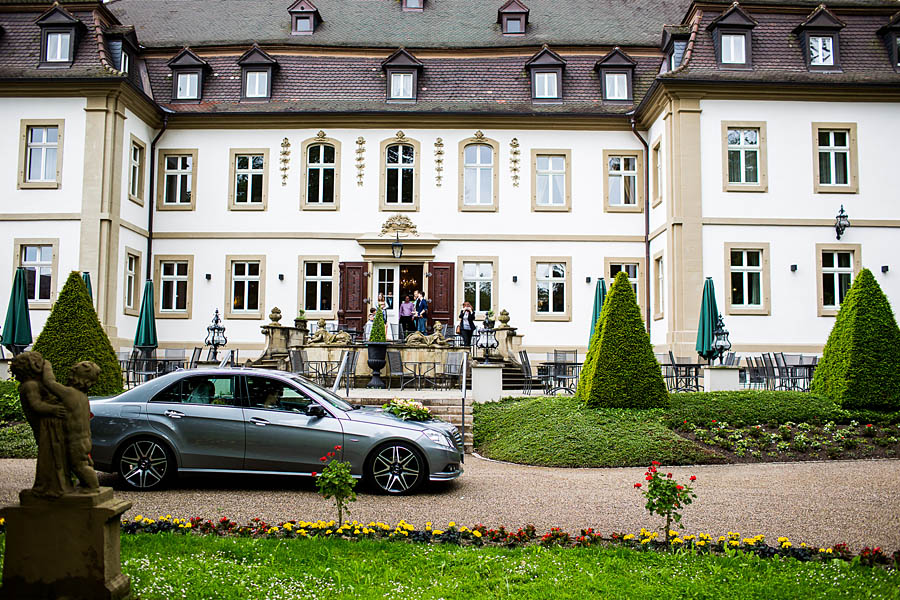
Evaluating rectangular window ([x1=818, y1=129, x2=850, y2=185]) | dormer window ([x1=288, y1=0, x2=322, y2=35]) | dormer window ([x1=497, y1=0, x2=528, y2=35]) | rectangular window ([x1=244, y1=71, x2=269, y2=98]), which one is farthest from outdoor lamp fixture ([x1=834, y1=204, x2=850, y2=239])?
dormer window ([x1=288, y1=0, x2=322, y2=35])

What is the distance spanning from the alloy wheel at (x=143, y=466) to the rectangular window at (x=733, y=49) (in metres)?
19.3

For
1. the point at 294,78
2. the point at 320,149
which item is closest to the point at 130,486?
the point at 320,149

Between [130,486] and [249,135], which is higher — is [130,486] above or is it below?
below

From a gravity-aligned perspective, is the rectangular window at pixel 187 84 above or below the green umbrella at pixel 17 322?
above

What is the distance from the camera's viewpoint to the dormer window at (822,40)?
73.7 feet

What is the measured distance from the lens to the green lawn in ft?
16.5

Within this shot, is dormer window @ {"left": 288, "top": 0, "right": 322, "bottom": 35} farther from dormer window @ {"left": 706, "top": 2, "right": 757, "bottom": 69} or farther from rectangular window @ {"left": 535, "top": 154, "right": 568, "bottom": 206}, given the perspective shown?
dormer window @ {"left": 706, "top": 2, "right": 757, "bottom": 69}

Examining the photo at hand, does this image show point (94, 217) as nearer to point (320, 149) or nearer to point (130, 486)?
point (320, 149)

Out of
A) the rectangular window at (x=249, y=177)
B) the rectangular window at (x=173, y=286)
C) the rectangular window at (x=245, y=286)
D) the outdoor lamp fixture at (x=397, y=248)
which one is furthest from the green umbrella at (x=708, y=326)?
the rectangular window at (x=173, y=286)

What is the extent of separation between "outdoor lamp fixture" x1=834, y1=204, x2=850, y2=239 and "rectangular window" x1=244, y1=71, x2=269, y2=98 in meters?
17.3

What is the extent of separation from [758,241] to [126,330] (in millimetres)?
18203

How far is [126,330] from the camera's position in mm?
23062

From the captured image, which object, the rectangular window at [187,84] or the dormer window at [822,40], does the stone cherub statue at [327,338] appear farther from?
the dormer window at [822,40]

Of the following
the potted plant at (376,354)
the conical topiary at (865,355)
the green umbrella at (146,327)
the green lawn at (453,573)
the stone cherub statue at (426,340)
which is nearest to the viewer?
the green lawn at (453,573)
